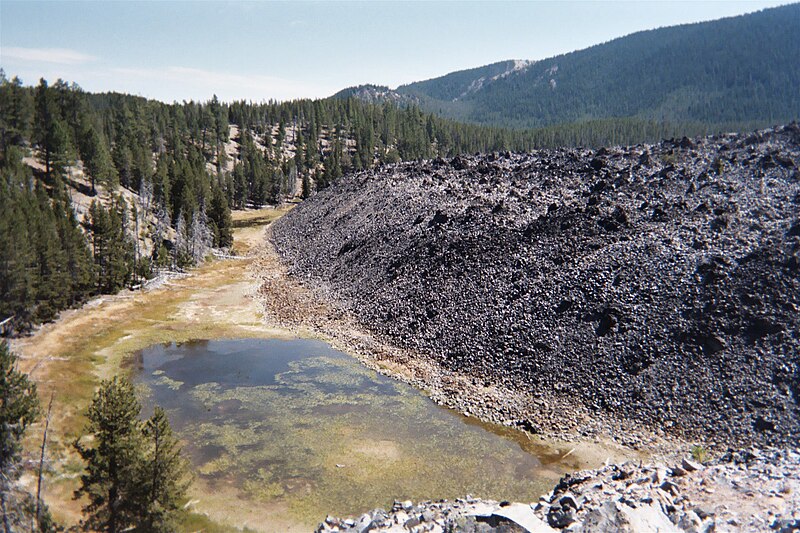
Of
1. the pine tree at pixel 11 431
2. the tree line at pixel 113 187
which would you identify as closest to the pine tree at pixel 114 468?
the pine tree at pixel 11 431

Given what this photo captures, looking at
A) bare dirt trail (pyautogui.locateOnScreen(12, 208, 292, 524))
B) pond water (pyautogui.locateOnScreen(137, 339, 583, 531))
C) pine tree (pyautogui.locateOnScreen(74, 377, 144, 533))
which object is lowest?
pond water (pyautogui.locateOnScreen(137, 339, 583, 531))

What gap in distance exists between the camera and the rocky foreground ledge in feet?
61.0

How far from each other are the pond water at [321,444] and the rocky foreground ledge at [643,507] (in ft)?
18.5

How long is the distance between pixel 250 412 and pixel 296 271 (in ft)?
134

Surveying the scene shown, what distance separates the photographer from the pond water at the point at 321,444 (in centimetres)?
2873

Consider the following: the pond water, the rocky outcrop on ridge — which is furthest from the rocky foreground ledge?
the rocky outcrop on ridge

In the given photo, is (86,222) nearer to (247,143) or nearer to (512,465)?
(512,465)

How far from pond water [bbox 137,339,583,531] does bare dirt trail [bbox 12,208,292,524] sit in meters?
5.49

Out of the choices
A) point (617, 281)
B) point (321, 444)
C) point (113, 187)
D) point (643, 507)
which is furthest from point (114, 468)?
point (113, 187)

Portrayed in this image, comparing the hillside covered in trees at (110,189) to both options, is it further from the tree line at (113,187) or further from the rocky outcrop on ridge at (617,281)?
the rocky outcrop on ridge at (617,281)

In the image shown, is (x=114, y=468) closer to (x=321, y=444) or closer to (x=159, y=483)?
(x=159, y=483)

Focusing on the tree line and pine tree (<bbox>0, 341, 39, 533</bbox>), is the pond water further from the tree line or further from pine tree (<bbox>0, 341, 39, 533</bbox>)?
the tree line

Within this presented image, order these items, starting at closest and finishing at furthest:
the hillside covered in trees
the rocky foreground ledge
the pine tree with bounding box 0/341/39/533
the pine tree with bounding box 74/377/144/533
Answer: the rocky foreground ledge, the pine tree with bounding box 74/377/144/533, the pine tree with bounding box 0/341/39/533, the hillside covered in trees

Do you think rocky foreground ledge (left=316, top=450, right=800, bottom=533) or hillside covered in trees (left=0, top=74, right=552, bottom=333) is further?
hillside covered in trees (left=0, top=74, right=552, bottom=333)
